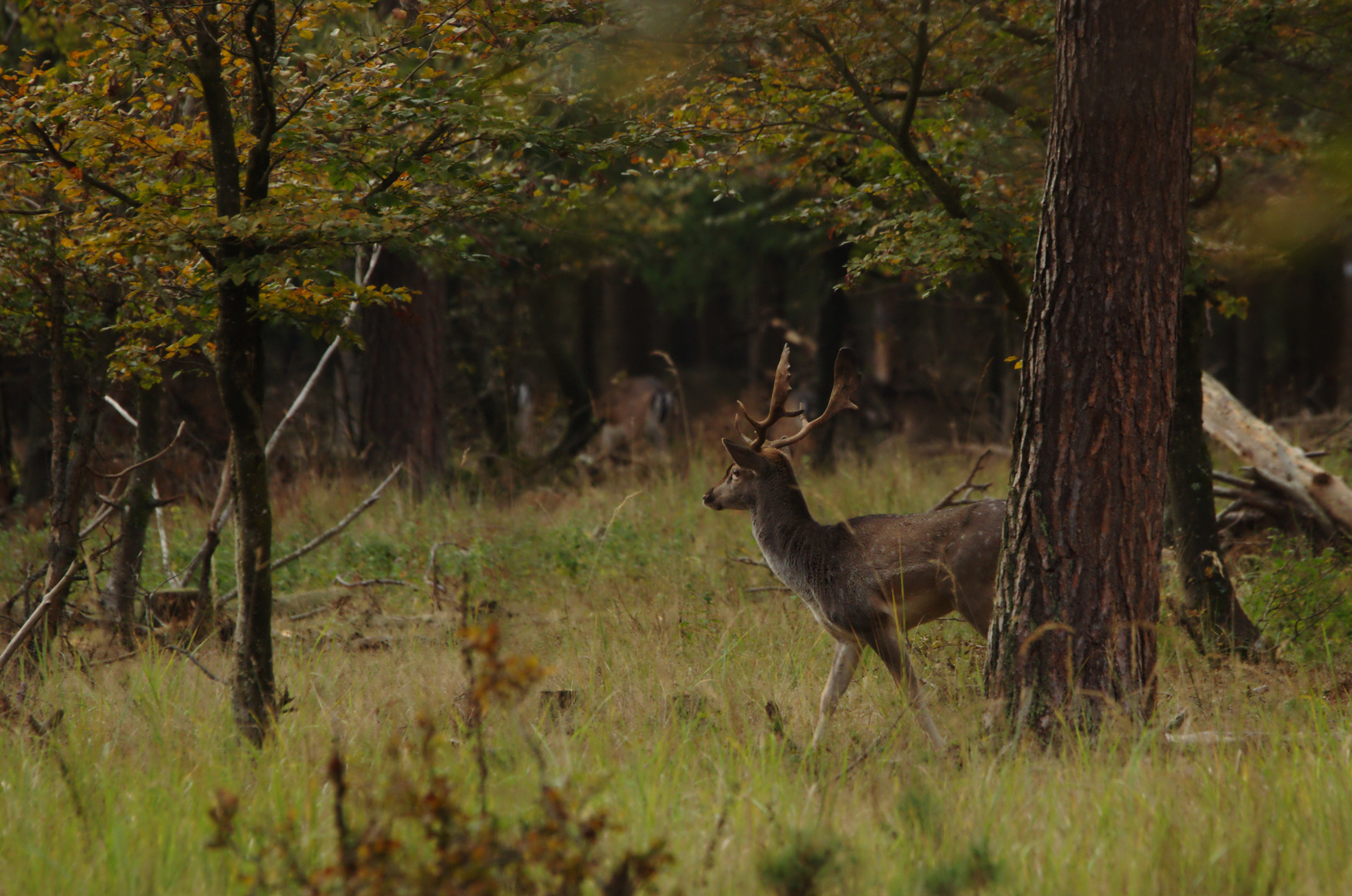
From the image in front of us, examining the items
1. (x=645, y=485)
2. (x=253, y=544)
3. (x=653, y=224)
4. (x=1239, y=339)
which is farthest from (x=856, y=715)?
(x=1239, y=339)

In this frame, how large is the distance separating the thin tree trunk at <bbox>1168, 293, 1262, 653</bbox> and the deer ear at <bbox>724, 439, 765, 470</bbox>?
2.31 metres

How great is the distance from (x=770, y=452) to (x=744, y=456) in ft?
0.53

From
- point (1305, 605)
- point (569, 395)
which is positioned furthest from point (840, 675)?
point (569, 395)

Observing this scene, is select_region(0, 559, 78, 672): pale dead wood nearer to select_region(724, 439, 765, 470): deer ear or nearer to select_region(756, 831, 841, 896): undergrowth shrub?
select_region(724, 439, 765, 470): deer ear

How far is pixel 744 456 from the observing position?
5730 millimetres

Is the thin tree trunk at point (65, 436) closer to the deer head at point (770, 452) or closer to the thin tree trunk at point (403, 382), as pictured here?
the deer head at point (770, 452)

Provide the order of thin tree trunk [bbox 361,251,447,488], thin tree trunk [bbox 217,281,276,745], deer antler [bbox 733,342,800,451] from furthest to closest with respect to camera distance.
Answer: thin tree trunk [bbox 361,251,447,488] → deer antler [bbox 733,342,800,451] → thin tree trunk [bbox 217,281,276,745]

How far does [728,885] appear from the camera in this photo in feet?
9.20

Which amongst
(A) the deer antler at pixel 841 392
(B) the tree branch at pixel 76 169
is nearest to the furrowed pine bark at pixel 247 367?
(B) the tree branch at pixel 76 169

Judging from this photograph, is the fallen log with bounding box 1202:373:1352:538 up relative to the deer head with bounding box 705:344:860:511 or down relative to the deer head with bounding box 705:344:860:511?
down

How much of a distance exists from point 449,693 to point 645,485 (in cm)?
577

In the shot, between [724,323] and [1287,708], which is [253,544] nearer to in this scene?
[1287,708]

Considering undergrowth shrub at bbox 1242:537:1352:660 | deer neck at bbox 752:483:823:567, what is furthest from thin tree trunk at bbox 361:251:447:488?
undergrowth shrub at bbox 1242:537:1352:660

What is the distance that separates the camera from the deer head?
567cm
